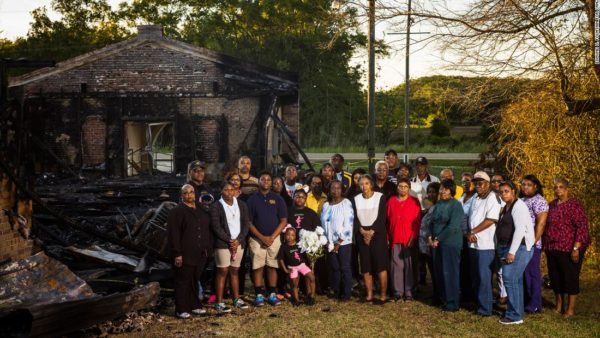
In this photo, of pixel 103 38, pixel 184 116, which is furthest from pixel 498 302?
pixel 103 38

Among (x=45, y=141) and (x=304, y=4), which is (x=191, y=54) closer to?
(x=45, y=141)

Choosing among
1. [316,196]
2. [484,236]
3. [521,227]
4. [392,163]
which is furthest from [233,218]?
[521,227]

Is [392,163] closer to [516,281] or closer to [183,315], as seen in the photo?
[516,281]

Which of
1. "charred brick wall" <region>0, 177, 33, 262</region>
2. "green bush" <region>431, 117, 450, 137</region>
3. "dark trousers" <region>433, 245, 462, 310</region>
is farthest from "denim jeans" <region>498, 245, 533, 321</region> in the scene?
"green bush" <region>431, 117, 450, 137</region>

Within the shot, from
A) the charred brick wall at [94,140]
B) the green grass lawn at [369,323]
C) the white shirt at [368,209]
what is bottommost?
the green grass lawn at [369,323]

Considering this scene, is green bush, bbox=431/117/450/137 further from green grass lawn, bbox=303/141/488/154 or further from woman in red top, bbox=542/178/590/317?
woman in red top, bbox=542/178/590/317

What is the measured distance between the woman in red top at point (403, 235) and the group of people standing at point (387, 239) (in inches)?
0.5

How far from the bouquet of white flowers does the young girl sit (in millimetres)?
109

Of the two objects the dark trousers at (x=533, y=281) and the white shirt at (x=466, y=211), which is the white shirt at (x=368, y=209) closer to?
the white shirt at (x=466, y=211)

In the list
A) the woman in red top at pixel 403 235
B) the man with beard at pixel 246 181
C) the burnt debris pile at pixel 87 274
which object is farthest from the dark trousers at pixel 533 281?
the burnt debris pile at pixel 87 274

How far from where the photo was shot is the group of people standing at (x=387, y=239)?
770 centimetres

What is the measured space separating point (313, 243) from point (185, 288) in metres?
1.66

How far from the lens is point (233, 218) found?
8.26 metres

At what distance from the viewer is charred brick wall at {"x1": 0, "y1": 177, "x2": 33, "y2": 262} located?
7.49 metres
